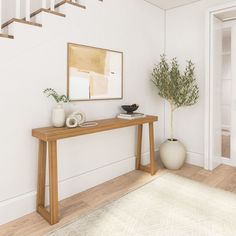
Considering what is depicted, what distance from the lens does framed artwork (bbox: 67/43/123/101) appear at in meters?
2.47

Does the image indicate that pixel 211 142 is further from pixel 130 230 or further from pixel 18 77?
pixel 18 77

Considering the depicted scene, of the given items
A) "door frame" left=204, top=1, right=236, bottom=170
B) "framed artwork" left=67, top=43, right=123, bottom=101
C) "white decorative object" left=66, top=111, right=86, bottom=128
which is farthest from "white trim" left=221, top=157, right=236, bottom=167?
"white decorative object" left=66, top=111, right=86, bottom=128

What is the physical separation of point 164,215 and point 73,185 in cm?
105

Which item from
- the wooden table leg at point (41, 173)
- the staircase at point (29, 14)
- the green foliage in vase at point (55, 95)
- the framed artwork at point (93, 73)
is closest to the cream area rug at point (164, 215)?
the wooden table leg at point (41, 173)

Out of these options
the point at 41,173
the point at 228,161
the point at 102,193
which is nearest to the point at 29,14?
the point at 41,173

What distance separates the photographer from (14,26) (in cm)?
197

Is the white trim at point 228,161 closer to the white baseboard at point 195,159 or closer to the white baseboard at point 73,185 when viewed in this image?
the white baseboard at point 195,159

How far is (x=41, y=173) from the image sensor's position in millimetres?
2174

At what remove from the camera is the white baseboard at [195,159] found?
11.4 ft

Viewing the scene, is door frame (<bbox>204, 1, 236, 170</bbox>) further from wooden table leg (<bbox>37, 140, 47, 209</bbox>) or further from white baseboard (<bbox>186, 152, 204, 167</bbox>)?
wooden table leg (<bbox>37, 140, 47, 209</bbox>)

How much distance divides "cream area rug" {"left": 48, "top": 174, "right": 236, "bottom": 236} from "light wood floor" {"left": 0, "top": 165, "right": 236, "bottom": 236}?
5.1 inches

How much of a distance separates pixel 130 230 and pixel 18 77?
168 centimetres

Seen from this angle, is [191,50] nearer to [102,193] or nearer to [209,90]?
[209,90]

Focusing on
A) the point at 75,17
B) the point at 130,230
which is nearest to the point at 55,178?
the point at 130,230
